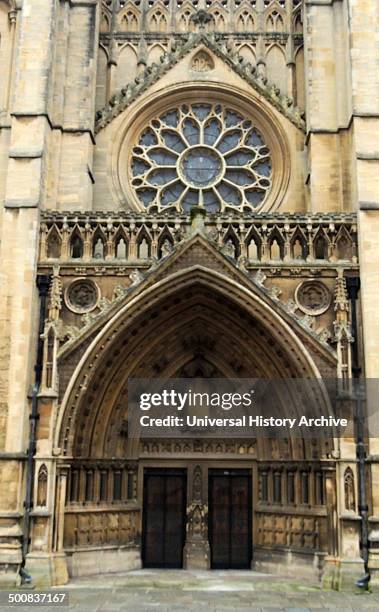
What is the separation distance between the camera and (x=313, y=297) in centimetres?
1503

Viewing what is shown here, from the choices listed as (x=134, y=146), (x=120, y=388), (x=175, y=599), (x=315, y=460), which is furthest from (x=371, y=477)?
(x=134, y=146)

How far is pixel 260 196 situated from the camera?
60.2ft

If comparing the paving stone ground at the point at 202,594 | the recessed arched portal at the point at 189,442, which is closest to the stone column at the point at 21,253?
the recessed arched portal at the point at 189,442

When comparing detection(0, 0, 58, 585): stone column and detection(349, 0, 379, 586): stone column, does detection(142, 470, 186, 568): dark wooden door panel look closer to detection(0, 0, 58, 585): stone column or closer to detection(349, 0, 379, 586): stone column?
detection(0, 0, 58, 585): stone column

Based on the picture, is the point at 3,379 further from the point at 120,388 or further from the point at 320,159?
the point at 320,159

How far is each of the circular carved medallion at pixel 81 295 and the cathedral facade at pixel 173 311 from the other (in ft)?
0.15

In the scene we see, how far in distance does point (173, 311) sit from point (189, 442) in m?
2.97

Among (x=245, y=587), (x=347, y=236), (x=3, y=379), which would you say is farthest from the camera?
(x=347, y=236)

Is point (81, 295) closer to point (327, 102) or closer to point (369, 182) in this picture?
point (369, 182)

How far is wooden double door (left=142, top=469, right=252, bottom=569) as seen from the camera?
15297mm

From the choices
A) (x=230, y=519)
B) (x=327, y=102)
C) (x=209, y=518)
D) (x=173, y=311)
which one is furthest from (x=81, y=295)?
(x=327, y=102)

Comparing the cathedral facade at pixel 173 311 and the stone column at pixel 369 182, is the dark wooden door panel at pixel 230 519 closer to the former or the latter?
the cathedral facade at pixel 173 311

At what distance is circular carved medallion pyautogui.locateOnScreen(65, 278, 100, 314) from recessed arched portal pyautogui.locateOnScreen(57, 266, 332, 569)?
0.79 metres

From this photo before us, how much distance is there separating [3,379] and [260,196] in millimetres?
8084
